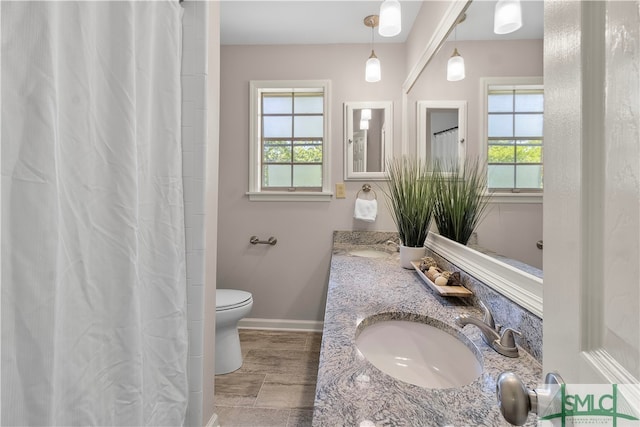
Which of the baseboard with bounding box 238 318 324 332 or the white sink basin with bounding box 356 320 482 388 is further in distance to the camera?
the baseboard with bounding box 238 318 324 332

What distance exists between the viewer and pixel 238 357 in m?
1.92

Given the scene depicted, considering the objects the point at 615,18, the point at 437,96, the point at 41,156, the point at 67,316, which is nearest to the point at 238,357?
the point at 67,316

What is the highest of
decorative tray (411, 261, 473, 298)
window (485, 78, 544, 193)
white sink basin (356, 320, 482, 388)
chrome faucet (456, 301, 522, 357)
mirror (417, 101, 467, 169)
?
mirror (417, 101, 467, 169)

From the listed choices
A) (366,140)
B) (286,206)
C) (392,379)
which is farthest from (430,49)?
(392,379)

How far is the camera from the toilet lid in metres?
1.80

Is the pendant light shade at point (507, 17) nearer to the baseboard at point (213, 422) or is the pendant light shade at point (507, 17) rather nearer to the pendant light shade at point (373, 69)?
the pendant light shade at point (373, 69)

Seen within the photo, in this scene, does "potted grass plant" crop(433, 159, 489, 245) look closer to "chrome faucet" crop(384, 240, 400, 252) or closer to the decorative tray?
the decorative tray

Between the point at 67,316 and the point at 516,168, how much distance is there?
117cm

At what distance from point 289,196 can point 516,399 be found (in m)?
2.26

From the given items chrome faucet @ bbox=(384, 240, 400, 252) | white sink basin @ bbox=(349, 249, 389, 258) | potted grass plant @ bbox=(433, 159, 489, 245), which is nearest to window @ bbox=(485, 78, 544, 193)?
potted grass plant @ bbox=(433, 159, 489, 245)

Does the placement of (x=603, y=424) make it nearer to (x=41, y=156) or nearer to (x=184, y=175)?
(x=41, y=156)

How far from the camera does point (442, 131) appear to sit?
151 cm

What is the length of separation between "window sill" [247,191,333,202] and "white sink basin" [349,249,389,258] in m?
0.52

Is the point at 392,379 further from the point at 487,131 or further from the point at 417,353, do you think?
the point at 487,131
